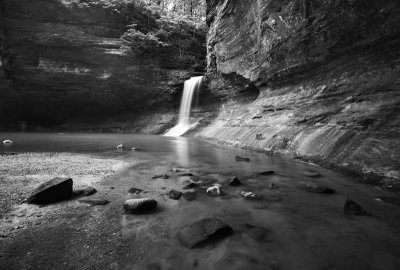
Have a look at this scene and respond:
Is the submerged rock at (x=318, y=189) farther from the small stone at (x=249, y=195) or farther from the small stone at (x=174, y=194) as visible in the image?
the small stone at (x=174, y=194)

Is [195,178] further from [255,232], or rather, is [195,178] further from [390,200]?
[390,200]

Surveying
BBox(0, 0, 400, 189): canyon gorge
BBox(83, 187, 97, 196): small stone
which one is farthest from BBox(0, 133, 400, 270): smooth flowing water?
BBox(0, 0, 400, 189): canyon gorge

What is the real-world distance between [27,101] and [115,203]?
23610 mm

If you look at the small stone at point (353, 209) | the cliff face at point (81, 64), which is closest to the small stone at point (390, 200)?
the small stone at point (353, 209)

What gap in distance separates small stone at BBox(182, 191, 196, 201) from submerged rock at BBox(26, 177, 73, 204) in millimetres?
1651

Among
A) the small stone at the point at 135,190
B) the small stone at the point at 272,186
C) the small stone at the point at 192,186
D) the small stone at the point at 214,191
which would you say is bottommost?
the small stone at the point at 135,190

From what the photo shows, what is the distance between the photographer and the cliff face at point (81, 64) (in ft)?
60.3

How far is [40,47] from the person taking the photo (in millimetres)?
18719

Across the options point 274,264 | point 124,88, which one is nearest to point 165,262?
point 274,264

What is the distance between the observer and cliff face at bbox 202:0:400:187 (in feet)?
16.8

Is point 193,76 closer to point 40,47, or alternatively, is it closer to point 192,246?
point 40,47

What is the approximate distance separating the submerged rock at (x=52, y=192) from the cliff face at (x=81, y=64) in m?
18.8

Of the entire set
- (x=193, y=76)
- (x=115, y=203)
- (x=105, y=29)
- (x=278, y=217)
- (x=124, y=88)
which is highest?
(x=105, y=29)

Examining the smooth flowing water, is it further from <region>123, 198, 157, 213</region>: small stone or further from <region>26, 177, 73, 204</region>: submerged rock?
<region>26, 177, 73, 204</region>: submerged rock
